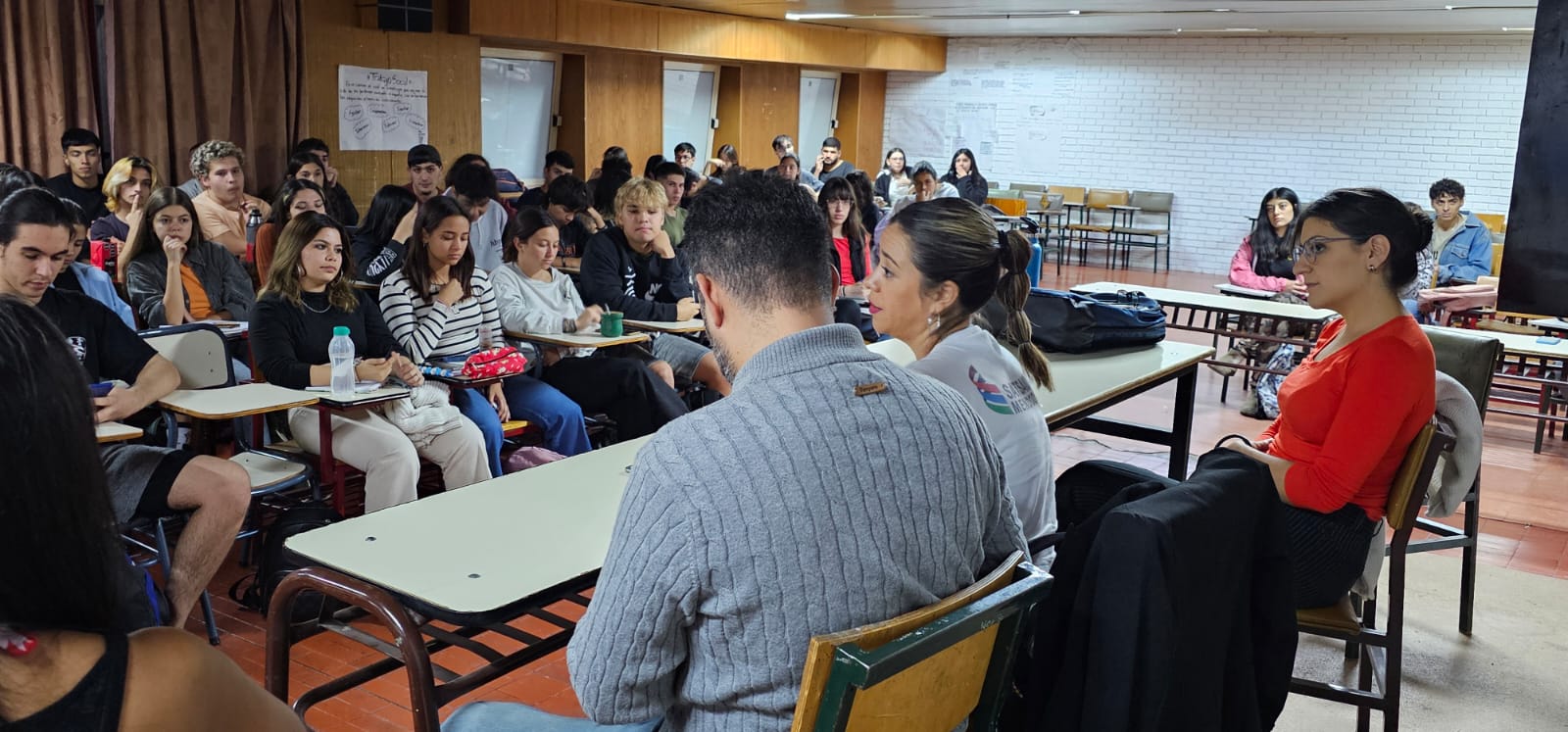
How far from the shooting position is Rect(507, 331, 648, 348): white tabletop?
4.62 meters

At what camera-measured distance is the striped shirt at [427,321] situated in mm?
4270

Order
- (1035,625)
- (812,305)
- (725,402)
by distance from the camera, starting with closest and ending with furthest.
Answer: (725,402)
(812,305)
(1035,625)

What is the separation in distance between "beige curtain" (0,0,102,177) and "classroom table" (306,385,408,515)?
4507mm

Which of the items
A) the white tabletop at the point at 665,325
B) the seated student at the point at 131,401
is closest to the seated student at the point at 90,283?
the seated student at the point at 131,401

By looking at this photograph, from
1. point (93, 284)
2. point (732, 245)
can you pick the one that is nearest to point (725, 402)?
point (732, 245)

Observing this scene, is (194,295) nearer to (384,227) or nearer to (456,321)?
(384,227)

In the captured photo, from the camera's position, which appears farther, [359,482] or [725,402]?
[359,482]

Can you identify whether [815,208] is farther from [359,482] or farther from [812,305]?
[359,482]

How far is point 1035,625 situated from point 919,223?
957 millimetres

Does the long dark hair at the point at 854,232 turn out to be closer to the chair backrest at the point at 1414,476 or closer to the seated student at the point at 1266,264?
the seated student at the point at 1266,264

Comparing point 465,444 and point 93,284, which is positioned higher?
point 93,284

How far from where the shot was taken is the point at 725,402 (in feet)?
4.72

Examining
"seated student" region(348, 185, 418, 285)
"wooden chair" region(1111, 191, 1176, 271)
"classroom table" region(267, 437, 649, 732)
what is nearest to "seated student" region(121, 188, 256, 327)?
"seated student" region(348, 185, 418, 285)

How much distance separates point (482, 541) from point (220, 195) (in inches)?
192
